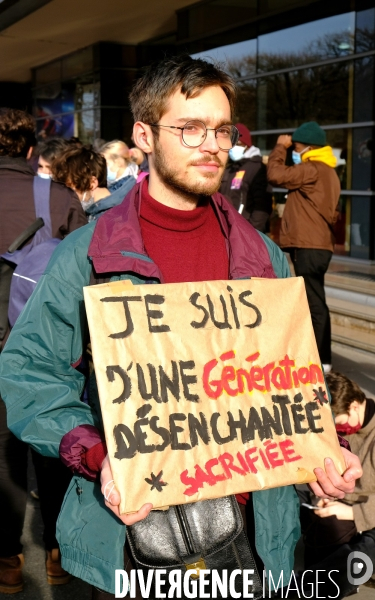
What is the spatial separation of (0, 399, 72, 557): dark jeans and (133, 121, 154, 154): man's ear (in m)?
1.81

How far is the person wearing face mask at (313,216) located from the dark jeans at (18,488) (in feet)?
12.3

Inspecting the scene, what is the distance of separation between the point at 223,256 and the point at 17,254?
1510 mm

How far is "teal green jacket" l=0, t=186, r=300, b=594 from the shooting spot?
2.18m

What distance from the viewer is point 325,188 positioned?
7.39 meters

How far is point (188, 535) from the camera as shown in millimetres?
2180

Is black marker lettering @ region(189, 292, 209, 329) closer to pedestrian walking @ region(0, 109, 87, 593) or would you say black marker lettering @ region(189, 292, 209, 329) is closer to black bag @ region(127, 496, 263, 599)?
black bag @ region(127, 496, 263, 599)

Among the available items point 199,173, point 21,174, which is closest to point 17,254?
point 21,174

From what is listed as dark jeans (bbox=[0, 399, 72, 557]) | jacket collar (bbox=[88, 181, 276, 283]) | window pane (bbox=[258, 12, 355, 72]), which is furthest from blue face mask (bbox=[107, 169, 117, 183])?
jacket collar (bbox=[88, 181, 276, 283])

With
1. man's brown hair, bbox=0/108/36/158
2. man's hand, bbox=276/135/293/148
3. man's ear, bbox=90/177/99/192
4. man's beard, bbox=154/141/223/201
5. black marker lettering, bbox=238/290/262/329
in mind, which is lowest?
black marker lettering, bbox=238/290/262/329

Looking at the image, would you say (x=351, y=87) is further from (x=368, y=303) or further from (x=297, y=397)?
(x=297, y=397)

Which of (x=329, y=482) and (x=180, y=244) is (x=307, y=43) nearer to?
→ (x=180, y=244)

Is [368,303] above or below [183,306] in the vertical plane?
below

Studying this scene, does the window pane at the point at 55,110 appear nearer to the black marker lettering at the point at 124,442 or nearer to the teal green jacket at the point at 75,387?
the teal green jacket at the point at 75,387

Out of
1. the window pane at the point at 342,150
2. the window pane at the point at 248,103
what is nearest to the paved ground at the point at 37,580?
the window pane at the point at 342,150
